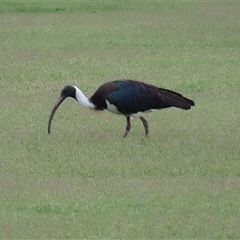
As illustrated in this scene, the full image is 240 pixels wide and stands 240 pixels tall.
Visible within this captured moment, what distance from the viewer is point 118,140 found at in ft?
38.5

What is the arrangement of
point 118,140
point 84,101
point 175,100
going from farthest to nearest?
1. point 84,101
2. point 175,100
3. point 118,140

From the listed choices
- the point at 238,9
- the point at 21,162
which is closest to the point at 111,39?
the point at 238,9

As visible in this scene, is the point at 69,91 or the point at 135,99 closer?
the point at 135,99

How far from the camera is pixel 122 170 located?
33.6 feet

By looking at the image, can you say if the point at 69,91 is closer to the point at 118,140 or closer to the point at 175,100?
the point at 118,140

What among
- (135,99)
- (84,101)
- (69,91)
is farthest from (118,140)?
(69,91)

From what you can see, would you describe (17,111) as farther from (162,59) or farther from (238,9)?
(238,9)

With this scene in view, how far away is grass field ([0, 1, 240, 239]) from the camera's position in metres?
8.59

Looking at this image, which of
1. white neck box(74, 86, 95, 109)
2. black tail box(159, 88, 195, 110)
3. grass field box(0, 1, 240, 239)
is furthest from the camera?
white neck box(74, 86, 95, 109)

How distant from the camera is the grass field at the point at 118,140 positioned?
28.2 feet

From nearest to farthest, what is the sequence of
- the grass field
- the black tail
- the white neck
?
1. the grass field
2. the black tail
3. the white neck

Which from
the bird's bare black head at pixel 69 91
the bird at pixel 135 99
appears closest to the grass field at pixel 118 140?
the bird at pixel 135 99

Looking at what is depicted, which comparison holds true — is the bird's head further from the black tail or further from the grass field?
the black tail

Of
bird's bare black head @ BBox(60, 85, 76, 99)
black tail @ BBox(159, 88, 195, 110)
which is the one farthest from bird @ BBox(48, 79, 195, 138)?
bird's bare black head @ BBox(60, 85, 76, 99)
